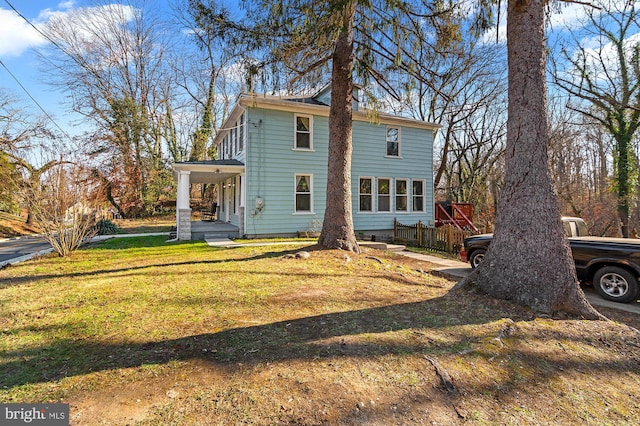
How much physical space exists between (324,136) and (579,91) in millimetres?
12880

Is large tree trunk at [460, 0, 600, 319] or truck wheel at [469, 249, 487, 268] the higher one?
large tree trunk at [460, 0, 600, 319]

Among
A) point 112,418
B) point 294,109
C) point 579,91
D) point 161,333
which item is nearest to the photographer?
point 112,418

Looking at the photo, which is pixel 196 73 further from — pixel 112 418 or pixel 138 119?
pixel 112 418

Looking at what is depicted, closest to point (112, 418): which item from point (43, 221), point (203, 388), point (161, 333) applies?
point (203, 388)

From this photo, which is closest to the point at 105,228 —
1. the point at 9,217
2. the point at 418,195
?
the point at 9,217

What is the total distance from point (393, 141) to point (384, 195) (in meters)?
2.55

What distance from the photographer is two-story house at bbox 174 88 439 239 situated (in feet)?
38.0

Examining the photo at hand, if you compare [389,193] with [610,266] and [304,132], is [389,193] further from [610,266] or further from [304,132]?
[610,266]

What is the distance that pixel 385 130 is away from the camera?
14062 mm

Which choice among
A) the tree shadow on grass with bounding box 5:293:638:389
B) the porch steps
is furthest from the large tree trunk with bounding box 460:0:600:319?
the porch steps

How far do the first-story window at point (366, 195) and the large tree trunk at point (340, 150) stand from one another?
5.67 m

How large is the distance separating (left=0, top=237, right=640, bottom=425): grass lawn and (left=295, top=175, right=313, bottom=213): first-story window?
7.74m

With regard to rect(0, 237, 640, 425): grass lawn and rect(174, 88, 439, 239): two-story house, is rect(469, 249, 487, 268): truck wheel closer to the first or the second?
rect(0, 237, 640, 425): grass lawn

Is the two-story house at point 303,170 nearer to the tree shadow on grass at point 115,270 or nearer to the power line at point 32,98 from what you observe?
the tree shadow on grass at point 115,270
